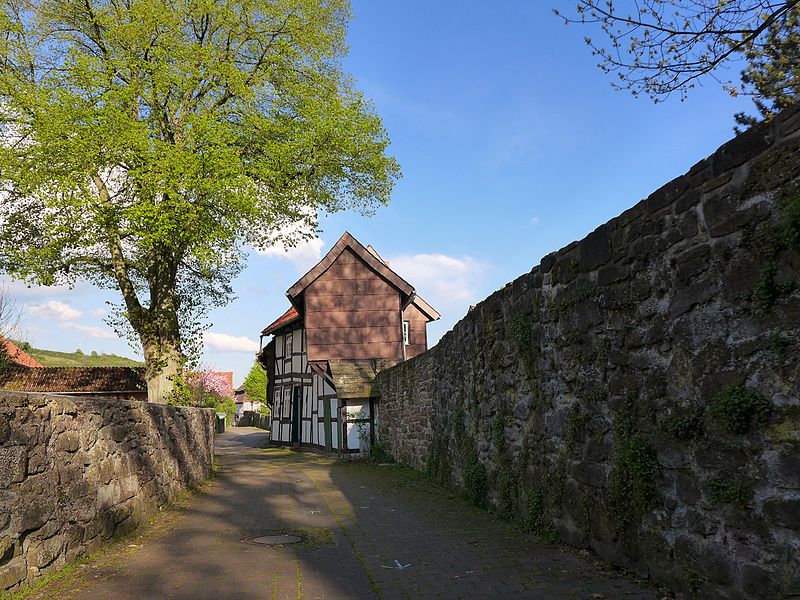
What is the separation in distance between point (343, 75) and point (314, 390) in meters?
11.8

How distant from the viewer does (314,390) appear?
927 inches

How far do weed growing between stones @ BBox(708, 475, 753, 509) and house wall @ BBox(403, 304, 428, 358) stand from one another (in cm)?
2558

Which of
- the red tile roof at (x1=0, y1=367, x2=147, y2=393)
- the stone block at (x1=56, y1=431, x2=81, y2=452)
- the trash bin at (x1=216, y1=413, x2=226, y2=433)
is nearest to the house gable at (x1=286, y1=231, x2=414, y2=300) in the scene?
the red tile roof at (x1=0, y1=367, x2=147, y2=393)

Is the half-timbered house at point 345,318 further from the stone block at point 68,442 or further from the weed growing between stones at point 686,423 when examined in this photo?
the weed growing between stones at point 686,423

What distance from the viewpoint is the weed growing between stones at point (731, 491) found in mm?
3320

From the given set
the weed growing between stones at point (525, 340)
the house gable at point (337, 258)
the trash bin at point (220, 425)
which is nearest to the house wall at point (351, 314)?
the house gable at point (337, 258)

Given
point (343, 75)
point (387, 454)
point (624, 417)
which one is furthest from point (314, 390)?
point (624, 417)

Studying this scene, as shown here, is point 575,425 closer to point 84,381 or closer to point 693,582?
point 693,582

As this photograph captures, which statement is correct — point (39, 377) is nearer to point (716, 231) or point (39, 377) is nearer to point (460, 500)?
point (460, 500)

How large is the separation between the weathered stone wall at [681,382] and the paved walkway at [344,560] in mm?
501

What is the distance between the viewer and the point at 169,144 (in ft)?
51.2

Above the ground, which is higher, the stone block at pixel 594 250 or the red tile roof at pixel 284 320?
the red tile roof at pixel 284 320

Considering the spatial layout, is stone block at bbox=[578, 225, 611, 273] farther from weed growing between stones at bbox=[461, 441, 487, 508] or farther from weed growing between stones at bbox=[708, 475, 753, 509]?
weed growing between stones at bbox=[461, 441, 487, 508]

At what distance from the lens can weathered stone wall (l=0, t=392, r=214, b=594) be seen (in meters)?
4.42
